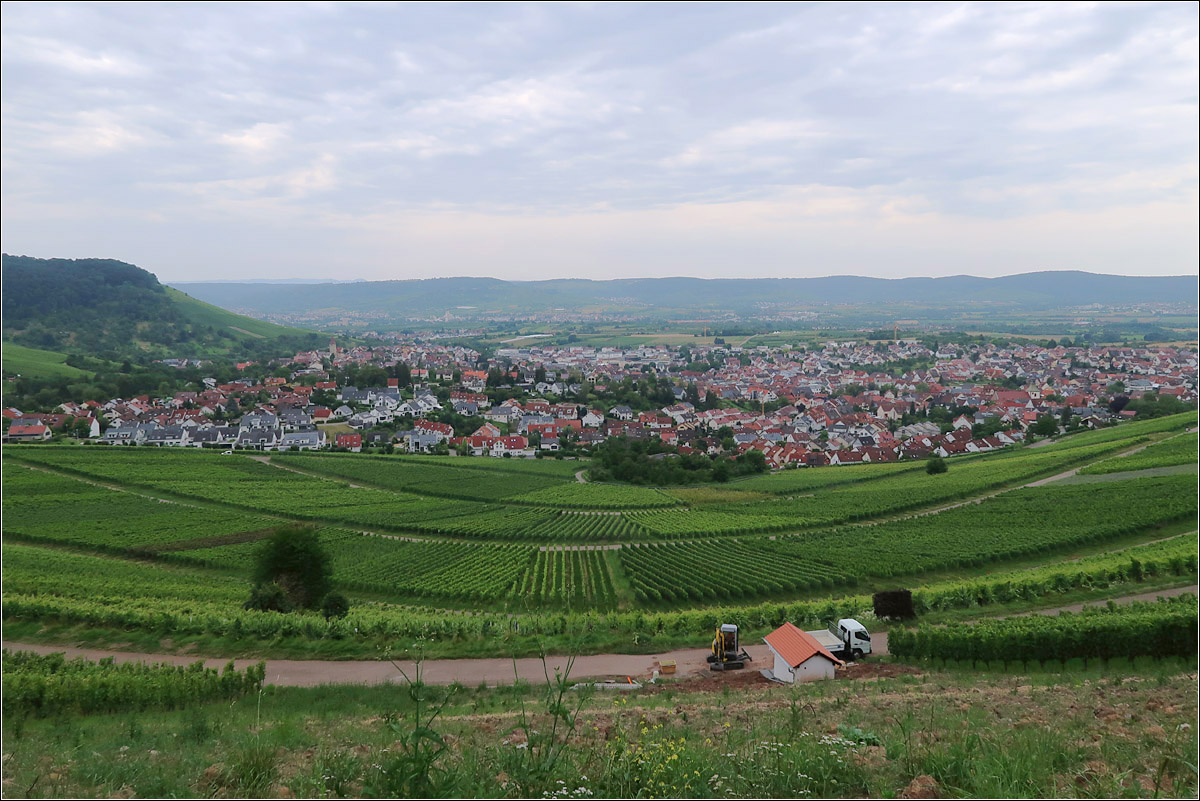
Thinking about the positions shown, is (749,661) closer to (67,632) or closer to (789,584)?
(789,584)

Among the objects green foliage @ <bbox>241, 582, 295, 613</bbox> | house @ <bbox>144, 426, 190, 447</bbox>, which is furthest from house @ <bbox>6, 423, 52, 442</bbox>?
green foliage @ <bbox>241, 582, 295, 613</bbox>

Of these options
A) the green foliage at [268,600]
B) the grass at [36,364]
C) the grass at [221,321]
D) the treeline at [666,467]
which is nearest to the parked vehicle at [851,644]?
the green foliage at [268,600]

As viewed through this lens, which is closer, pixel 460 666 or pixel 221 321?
pixel 460 666

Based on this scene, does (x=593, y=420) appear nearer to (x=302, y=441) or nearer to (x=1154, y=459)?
(x=302, y=441)

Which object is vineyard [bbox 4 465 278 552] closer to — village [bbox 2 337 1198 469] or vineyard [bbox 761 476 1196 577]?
village [bbox 2 337 1198 469]

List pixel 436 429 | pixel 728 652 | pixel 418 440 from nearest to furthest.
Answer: pixel 728 652
pixel 418 440
pixel 436 429

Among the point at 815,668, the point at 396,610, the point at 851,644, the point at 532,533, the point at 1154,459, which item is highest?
the point at 1154,459

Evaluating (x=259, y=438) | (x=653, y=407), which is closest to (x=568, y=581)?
(x=259, y=438)

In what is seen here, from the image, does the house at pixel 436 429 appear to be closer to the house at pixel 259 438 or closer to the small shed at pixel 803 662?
the house at pixel 259 438
